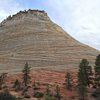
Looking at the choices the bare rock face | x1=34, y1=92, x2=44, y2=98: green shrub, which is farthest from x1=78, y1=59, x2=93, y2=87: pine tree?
the bare rock face

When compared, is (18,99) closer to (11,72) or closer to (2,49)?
(11,72)

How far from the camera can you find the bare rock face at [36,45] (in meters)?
119

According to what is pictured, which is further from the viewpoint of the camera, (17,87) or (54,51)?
(54,51)

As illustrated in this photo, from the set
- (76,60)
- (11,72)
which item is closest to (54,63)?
(76,60)

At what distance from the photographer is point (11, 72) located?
10756 cm

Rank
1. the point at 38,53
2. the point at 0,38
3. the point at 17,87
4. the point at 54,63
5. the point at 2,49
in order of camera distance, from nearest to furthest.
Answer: the point at 17,87 → the point at 54,63 → the point at 38,53 → the point at 2,49 → the point at 0,38

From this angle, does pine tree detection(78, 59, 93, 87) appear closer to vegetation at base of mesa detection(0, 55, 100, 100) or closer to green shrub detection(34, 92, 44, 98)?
vegetation at base of mesa detection(0, 55, 100, 100)

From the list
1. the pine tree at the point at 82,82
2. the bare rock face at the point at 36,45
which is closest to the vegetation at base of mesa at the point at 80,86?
the pine tree at the point at 82,82

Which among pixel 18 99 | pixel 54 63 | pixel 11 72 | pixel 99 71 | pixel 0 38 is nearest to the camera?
pixel 18 99

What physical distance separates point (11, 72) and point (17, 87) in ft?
76.5

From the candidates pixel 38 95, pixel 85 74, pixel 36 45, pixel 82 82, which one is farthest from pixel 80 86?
pixel 36 45

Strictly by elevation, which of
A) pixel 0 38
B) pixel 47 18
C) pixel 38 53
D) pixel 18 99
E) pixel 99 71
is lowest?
pixel 18 99

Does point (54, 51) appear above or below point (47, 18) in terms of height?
below

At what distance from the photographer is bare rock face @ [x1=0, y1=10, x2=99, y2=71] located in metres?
119
